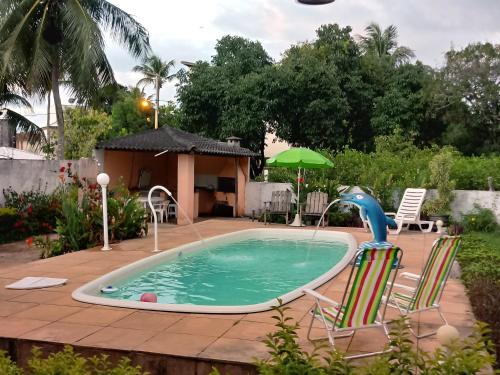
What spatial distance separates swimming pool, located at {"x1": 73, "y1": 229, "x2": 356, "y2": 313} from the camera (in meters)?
6.82

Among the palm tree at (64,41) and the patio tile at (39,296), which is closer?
the patio tile at (39,296)

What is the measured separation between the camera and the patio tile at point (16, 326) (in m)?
4.94

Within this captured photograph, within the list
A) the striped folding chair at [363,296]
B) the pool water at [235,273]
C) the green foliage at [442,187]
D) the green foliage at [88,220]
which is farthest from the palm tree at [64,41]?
the striped folding chair at [363,296]

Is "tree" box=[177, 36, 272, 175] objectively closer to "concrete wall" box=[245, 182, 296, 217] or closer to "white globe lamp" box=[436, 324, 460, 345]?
"concrete wall" box=[245, 182, 296, 217]

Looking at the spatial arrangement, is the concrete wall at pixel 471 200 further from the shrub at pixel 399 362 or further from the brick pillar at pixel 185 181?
the shrub at pixel 399 362

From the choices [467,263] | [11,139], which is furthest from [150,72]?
[467,263]

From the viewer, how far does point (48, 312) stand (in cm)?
578

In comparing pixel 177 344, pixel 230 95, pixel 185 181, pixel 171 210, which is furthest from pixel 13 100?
pixel 177 344

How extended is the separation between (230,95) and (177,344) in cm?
2146

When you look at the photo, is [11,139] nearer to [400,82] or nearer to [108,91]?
[108,91]

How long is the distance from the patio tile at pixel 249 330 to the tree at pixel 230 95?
19.8 meters

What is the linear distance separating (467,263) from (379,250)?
510 centimetres

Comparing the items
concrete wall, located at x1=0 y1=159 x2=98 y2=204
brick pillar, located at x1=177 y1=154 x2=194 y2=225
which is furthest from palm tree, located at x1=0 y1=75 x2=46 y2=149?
brick pillar, located at x1=177 y1=154 x2=194 y2=225

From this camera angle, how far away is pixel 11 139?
22734mm
